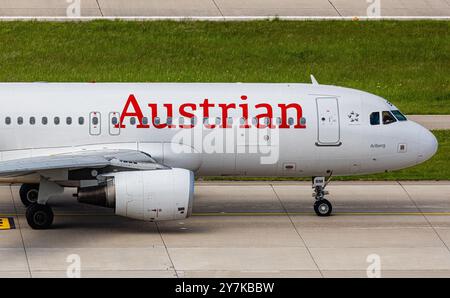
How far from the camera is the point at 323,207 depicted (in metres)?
33.2

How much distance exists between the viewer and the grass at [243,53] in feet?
160

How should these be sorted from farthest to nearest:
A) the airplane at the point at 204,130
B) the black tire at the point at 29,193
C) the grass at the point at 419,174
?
the grass at the point at 419,174
the black tire at the point at 29,193
the airplane at the point at 204,130

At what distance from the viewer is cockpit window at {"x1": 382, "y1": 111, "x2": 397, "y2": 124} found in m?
32.9

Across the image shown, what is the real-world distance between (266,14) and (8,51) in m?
10.5

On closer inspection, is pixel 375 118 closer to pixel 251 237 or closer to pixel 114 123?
pixel 251 237

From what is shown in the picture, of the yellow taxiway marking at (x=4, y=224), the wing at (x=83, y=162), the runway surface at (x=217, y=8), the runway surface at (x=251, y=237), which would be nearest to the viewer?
the runway surface at (x=251, y=237)

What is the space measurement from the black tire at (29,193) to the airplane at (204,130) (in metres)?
1.00

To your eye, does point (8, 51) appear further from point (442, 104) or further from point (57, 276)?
point (57, 276)

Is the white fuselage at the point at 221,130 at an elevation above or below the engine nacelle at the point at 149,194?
above

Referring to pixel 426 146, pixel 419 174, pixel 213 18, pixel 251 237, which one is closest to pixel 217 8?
pixel 213 18

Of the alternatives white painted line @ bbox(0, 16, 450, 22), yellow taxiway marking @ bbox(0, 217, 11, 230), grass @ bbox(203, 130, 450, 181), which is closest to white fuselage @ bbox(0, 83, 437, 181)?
yellow taxiway marking @ bbox(0, 217, 11, 230)

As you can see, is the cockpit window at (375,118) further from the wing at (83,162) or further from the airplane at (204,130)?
the wing at (83,162)

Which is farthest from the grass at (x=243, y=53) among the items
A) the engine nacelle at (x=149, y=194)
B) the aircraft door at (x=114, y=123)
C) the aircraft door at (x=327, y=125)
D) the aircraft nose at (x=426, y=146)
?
the engine nacelle at (x=149, y=194)

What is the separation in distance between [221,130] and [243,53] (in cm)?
1924
